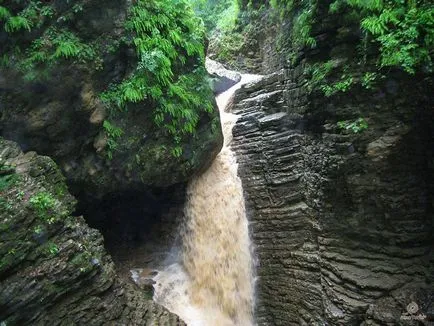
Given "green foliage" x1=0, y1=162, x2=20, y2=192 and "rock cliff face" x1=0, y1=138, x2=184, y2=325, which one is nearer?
"rock cliff face" x1=0, y1=138, x2=184, y2=325

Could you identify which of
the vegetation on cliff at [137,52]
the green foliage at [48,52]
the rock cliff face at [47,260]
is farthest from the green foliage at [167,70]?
the rock cliff face at [47,260]

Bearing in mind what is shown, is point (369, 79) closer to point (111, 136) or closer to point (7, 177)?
point (111, 136)

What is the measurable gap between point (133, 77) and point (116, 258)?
5231mm

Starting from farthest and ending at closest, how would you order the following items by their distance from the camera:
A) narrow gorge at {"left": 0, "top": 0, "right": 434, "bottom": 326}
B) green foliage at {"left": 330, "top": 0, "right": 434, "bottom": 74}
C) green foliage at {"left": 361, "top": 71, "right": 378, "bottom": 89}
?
green foliage at {"left": 361, "top": 71, "right": 378, "bottom": 89}
narrow gorge at {"left": 0, "top": 0, "right": 434, "bottom": 326}
green foliage at {"left": 330, "top": 0, "right": 434, "bottom": 74}

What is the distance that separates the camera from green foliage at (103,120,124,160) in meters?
6.23

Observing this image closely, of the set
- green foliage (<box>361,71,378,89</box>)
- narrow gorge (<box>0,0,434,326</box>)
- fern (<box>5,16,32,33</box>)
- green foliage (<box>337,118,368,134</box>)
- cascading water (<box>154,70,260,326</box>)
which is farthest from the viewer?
cascading water (<box>154,70,260,326</box>)

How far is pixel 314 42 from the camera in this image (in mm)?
6539

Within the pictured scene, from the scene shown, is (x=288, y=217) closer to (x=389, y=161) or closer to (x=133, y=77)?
(x=389, y=161)

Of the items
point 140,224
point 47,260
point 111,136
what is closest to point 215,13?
point 140,224

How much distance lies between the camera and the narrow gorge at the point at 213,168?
4.97 metres

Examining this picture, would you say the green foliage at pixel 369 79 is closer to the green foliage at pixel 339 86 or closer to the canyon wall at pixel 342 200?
the canyon wall at pixel 342 200

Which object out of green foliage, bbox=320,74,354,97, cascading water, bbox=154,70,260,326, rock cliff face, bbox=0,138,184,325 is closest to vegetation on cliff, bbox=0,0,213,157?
rock cliff face, bbox=0,138,184,325

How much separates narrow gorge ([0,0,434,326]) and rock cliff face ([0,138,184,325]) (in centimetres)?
2

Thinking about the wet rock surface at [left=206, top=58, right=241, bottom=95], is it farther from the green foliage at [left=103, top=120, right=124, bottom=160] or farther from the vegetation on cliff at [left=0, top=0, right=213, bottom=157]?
the green foliage at [left=103, top=120, right=124, bottom=160]
